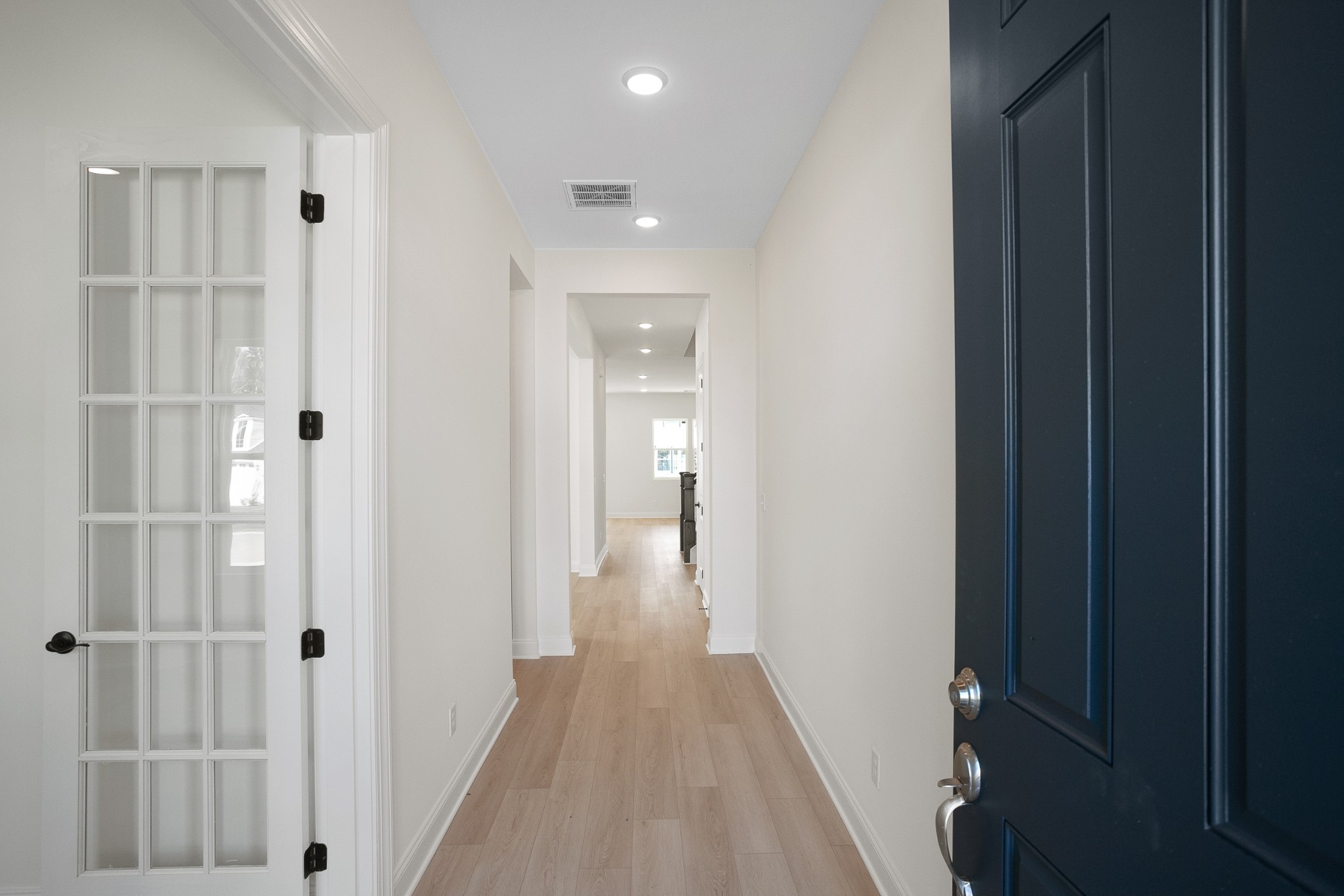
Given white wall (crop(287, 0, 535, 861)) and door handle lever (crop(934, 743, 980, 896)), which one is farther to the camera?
white wall (crop(287, 0, 535, 861))

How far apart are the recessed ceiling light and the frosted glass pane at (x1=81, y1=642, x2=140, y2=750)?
2.37 meters

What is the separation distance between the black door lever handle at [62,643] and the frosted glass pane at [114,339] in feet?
2.07

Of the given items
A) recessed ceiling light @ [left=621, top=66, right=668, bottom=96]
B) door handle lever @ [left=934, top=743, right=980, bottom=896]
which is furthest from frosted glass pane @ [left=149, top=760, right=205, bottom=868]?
recessed ceiling light @ [left=621, top=66, right=668, bottom=96]

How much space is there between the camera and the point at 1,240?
5.90 ft

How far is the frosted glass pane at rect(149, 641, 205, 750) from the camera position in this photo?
64.5 inches

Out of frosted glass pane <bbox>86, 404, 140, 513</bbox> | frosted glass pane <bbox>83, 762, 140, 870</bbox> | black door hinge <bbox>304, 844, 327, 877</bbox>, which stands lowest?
black door hinge <bbox>304, 844, 327, 877</bbox>

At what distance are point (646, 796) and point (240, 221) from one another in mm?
2407

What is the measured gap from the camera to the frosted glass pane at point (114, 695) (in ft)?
5.38

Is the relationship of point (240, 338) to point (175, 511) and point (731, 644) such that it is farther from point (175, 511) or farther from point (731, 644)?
point (731, 644)

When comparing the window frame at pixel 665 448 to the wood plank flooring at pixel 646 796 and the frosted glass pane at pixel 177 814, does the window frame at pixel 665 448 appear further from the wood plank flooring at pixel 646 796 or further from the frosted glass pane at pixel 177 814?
the frosted glass pane at pixel 177 814

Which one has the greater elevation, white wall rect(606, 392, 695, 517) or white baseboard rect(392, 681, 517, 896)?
white wall rect(606, 392, 695, 517)

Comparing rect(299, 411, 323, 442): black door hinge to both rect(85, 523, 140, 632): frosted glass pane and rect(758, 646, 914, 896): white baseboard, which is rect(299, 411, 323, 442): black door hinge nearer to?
rect(85, 523, 140, 632): frosted glass pane

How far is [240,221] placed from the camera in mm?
1670

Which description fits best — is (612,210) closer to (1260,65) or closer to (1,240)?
(1,240)
